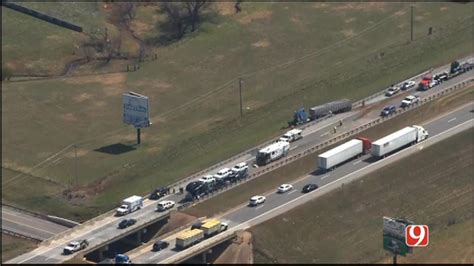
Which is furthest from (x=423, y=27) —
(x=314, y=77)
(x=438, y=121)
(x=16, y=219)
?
(x=16, y=219)

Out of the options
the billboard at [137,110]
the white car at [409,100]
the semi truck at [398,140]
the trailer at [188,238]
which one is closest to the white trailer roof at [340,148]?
the semi truck at [398,140]

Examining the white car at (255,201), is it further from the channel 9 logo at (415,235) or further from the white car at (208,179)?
the channel 9 logo at (415,235)

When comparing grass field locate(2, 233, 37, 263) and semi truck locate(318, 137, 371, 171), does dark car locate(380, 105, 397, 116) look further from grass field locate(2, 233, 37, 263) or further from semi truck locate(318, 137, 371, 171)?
grass field locate(2, 233, 37, 263)

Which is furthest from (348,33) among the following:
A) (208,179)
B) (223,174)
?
(208,179)

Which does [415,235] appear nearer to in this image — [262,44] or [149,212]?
[149,212]

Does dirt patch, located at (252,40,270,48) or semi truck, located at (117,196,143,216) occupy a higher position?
dirt patch, located at (252,40,270,48)

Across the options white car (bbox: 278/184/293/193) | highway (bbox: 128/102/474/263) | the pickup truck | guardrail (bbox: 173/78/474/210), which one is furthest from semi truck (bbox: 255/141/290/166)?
the pickup truck
